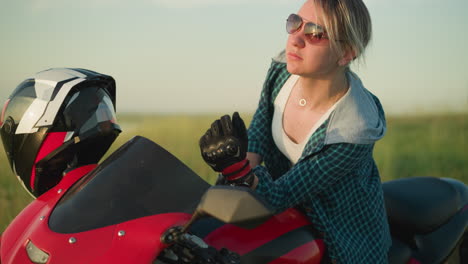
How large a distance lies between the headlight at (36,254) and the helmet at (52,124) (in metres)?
0.40

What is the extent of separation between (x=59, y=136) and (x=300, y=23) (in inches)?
42.2

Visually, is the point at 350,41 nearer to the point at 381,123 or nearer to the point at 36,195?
the point at 381,123

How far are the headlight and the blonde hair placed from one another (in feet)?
4.48

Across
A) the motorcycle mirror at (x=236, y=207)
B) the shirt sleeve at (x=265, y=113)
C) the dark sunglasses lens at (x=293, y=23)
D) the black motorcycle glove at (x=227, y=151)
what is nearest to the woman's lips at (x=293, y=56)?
the dark sunglasses lens at (x=293, y=23)

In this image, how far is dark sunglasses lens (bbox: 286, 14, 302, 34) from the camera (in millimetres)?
2309

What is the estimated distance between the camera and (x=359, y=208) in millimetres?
2377

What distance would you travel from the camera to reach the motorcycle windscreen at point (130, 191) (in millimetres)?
1713

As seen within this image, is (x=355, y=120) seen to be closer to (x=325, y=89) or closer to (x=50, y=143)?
(x=325, y=89)

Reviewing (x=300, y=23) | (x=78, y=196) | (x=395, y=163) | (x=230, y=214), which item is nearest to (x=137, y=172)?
(x=78, y=196)

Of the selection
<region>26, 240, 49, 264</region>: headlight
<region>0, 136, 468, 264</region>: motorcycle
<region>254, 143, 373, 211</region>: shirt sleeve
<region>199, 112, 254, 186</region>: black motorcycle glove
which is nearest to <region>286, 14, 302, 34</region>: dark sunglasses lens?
<region>254, 143, 373, 211</region>: shirt sleeve

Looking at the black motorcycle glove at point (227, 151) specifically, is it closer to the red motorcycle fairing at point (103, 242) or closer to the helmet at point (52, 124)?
the red motorcycle fairing at point (103, 242)

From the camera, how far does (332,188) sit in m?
2.27

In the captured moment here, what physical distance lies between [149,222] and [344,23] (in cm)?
117

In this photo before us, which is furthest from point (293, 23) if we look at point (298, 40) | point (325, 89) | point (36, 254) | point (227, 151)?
point (36, 254)
